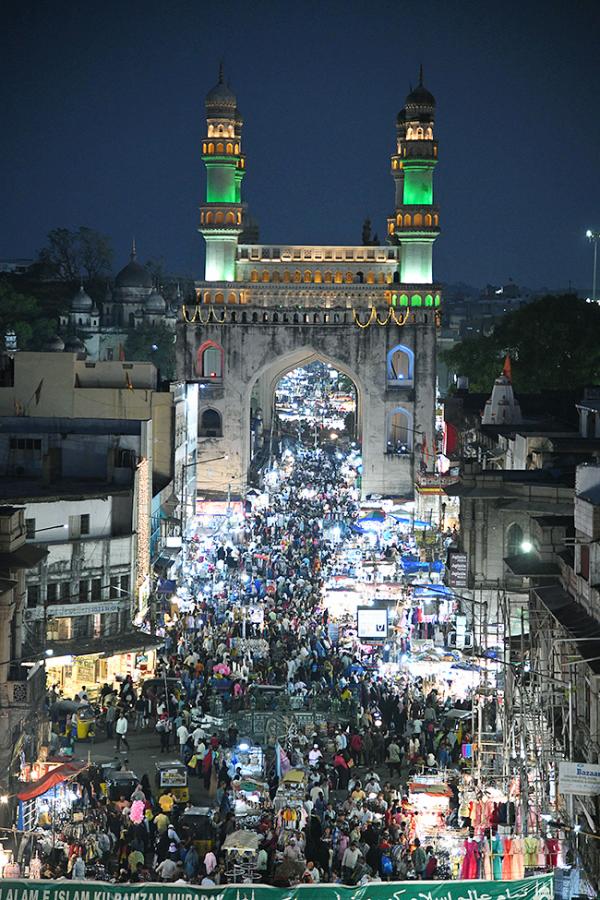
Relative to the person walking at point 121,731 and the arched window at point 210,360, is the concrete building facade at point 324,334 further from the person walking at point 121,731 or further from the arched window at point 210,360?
the person walking at point 121,731

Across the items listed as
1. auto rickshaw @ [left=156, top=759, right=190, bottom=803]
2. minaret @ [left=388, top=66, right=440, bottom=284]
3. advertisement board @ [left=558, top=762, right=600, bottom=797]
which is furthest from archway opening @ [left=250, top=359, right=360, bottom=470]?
advertisement board @ [left=558, top=762, right=600, bottom=797]

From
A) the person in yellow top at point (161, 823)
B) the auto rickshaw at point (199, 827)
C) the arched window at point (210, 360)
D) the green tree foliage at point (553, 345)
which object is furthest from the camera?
the arched window at point (210, 360)

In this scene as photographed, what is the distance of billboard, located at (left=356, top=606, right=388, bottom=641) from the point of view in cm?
3925

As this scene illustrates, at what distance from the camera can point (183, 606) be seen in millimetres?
46531

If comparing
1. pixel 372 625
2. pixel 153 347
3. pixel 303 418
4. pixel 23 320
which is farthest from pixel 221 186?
pixel 303 418

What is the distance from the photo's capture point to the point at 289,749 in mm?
30781

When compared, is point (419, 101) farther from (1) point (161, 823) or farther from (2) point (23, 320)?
(1) point (161, 823)

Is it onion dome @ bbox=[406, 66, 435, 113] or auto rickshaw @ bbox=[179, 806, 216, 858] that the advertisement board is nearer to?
auto rickshaw @ bbox=[179, 806, 216, 858]

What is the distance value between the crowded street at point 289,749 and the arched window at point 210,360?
103 feet

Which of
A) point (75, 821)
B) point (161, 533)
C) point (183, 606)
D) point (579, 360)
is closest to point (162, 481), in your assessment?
point (161, 533)

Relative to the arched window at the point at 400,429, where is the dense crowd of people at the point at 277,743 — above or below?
below

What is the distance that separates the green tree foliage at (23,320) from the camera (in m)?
99.8

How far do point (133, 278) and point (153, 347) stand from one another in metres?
30.8

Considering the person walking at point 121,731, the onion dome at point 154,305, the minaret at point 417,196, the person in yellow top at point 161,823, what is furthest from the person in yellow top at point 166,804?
the onion dome at point 154,305
